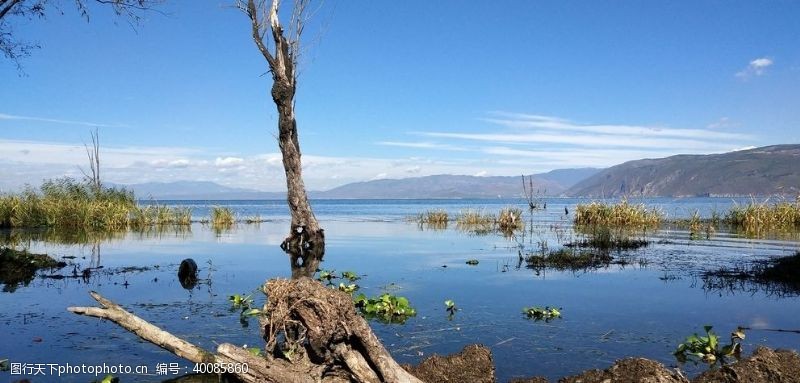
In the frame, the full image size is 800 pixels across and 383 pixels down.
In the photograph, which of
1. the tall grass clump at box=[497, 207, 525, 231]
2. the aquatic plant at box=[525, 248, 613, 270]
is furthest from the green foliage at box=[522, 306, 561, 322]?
the tall grass clump at box=[497, 207, 525, 231]

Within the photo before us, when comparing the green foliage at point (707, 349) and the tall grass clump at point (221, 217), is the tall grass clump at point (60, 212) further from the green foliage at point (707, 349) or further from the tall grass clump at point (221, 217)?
the green foliage at point (707, 349)

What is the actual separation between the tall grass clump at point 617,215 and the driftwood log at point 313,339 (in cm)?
3451

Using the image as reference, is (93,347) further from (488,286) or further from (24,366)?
(488,286)

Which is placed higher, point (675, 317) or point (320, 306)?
point (320, 306)

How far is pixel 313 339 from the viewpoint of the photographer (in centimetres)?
578

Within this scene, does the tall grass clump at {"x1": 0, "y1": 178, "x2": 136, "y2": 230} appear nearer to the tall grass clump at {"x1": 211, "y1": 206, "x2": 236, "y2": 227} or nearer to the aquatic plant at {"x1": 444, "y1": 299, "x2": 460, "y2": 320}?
the tall grass clump at {"x1": 211, "y1": 206, "x2": 236, "y2": 227}

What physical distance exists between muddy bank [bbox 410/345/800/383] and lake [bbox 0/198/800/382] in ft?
2.10

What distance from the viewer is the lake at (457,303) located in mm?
8219

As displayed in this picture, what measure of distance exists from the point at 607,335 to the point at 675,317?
2256mm

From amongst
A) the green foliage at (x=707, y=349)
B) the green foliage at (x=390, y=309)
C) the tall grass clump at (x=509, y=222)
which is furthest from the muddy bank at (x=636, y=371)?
the tall grass clump at (x=509, y=222)

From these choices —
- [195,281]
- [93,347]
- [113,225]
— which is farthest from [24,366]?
[113,225]

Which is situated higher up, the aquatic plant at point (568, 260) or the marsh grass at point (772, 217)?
the marsh grass at point (772, 217)

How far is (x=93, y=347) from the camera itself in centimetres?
826

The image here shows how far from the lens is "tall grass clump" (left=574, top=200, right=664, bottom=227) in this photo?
122ft
